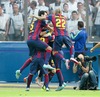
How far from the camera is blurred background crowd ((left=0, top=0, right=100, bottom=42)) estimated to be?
24.4m

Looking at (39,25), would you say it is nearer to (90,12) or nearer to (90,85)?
(90,85)

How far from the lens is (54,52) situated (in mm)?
20016

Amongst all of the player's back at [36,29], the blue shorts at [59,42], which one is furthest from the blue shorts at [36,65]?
the blue shorts at [59,42]

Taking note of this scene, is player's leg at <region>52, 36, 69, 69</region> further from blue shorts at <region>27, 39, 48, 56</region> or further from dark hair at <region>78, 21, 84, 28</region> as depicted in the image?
dark hair at <region>78, 21, 84, 28</region>

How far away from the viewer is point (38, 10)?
80.9ft

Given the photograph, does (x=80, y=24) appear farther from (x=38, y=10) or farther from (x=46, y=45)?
(x=46, y=45)

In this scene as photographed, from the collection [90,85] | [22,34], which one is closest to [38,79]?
[90,85]

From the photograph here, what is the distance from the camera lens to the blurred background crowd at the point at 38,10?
80.0ft

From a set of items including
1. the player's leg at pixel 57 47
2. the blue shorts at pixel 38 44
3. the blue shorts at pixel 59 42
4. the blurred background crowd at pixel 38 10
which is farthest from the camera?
the blurred background crowd at pixel 38 10

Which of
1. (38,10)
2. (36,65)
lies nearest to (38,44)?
(36,65)

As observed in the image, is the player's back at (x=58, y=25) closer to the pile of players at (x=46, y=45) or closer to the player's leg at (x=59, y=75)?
the pile of players at (x=46, y=45)

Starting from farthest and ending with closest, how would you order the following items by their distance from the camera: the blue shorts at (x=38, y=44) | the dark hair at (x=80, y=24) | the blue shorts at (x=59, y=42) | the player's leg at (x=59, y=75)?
the dark hair at (x=80, y=24)
the blue shorts at (x=59, y=42)
the player's leg at (x=59, y=75)
the blue shorts at (x=38, y=44)

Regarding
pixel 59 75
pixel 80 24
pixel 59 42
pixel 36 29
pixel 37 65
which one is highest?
pixel 36 29

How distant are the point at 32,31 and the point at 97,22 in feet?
17.6
